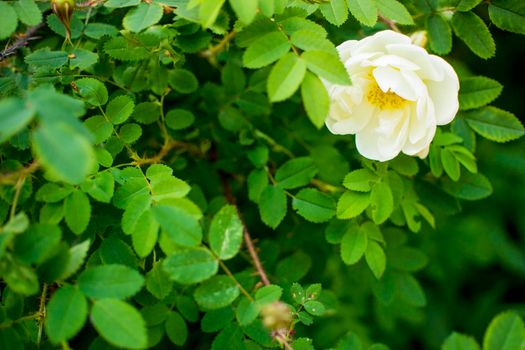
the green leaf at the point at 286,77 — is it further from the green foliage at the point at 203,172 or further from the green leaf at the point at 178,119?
the green leaf at the point at 178,119

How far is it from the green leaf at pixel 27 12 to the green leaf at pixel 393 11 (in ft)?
2.30

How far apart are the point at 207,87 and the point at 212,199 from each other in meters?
0.29

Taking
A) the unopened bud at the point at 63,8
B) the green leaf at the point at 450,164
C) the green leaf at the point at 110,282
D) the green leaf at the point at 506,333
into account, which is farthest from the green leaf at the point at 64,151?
the green leaf at the point at 450,164

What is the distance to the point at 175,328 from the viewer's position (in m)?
1.18

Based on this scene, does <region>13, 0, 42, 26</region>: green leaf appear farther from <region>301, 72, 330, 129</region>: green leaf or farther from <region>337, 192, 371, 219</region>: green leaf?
<region>337, 192, 371, 219</region>: green leaf

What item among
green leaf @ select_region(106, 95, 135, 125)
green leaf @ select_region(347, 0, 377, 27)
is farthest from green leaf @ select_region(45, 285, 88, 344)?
green leaf @ select_region(347, 0, 377, 27)

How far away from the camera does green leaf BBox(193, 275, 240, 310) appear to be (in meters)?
0.98

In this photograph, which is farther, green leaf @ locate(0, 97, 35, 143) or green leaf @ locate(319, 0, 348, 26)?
green leaf @ locate(319, 0, 348, 26)


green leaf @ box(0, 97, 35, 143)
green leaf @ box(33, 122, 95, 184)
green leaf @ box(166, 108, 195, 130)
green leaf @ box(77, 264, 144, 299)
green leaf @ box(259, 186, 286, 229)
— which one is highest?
green leaf @ box(0, 97, 35, 143)

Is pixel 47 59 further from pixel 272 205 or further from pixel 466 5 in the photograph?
pixel 466 5

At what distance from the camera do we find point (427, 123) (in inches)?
42.4

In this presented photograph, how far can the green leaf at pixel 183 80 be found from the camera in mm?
1305

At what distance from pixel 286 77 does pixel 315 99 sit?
0.24 ft

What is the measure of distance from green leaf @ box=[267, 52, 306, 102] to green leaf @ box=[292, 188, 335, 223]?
35 cm
